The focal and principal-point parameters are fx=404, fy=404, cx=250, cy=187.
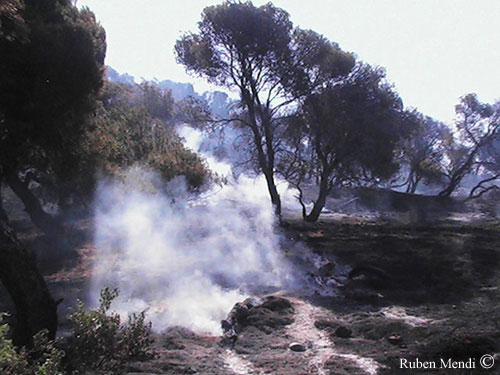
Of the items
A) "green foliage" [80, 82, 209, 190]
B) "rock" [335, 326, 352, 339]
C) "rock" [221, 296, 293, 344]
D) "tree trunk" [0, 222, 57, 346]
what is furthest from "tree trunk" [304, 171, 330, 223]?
"tree trunk" [0, 222, 57, 346]

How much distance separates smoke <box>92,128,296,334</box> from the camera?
309 inches

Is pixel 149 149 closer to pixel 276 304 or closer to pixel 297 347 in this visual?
pixel 276 304

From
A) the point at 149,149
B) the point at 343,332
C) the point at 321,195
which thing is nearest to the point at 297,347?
the point at 343,332

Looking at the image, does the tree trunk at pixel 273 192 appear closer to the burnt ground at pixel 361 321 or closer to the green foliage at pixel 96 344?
the burnt ground at pixel 361 321

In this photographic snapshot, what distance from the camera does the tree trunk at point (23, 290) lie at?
5.11m

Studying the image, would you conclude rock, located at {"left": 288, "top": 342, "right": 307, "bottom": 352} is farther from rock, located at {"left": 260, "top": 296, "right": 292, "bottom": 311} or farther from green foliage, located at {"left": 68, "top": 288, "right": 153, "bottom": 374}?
green foliage, located at {"left": 68, "top": 288, "right": 153, "bottom": 374}

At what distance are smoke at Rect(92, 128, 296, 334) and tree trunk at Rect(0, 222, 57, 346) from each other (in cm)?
185

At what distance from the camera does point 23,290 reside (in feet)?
17.2

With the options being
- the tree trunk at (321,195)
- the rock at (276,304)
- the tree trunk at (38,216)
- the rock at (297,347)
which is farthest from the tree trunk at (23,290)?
the tree trunk at (321,195)

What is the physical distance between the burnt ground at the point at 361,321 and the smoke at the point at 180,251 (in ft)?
2.47

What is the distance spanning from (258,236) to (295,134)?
6.45 metres

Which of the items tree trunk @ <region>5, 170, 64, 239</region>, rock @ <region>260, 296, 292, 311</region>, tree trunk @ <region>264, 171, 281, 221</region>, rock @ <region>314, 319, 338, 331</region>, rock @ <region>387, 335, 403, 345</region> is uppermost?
tree trunk @ <region>264, 171, 281, 221</region>

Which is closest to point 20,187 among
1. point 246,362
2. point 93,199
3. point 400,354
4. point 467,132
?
point 93,199

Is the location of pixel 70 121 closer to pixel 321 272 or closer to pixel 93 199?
pixel 321 272
